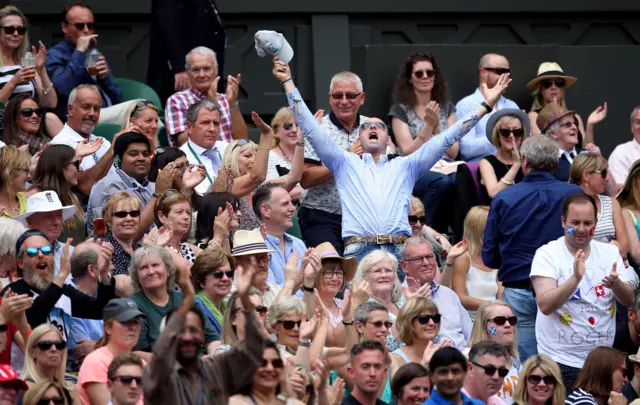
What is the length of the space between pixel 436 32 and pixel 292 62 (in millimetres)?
1505

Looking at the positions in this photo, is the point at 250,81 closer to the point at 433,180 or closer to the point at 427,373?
the point at 433,180

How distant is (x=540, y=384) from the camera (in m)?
10.7

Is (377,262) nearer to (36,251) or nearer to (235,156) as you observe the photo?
(235,156)

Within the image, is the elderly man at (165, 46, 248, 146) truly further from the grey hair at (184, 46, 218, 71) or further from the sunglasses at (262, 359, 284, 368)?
the sunglasses at (262, 359, 284, 368)

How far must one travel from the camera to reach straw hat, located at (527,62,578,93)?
1634 cm

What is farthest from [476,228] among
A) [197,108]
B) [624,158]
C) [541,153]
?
[624,158]

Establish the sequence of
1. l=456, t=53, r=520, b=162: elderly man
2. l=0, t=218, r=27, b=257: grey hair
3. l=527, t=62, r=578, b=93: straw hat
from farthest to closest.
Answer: l=527, t=62, r=578, b=93: straw hat → l=456, t=53, r=520, b=162: elderly man → l=0, t=218, r=27, b=257: grey hair

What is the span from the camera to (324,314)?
10875 mm

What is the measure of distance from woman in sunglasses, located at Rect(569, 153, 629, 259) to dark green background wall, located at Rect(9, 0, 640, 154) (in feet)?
12.6

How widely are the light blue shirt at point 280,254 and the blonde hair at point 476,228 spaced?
131 centimetres

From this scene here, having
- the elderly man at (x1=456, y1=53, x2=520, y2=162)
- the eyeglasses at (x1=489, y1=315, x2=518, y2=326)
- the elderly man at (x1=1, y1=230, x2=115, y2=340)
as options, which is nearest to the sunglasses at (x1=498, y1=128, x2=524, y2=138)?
the elderly man at (x1=456, y1=53, x2=520, y2=162)

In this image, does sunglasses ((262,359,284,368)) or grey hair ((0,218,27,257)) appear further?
grey hair ((0,218,27,257))

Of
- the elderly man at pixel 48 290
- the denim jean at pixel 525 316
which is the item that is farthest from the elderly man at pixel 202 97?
the elderly man at pixel 48 290

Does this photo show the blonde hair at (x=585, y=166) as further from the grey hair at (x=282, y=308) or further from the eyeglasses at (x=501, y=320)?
the grey hair at (x=282, y=308)
